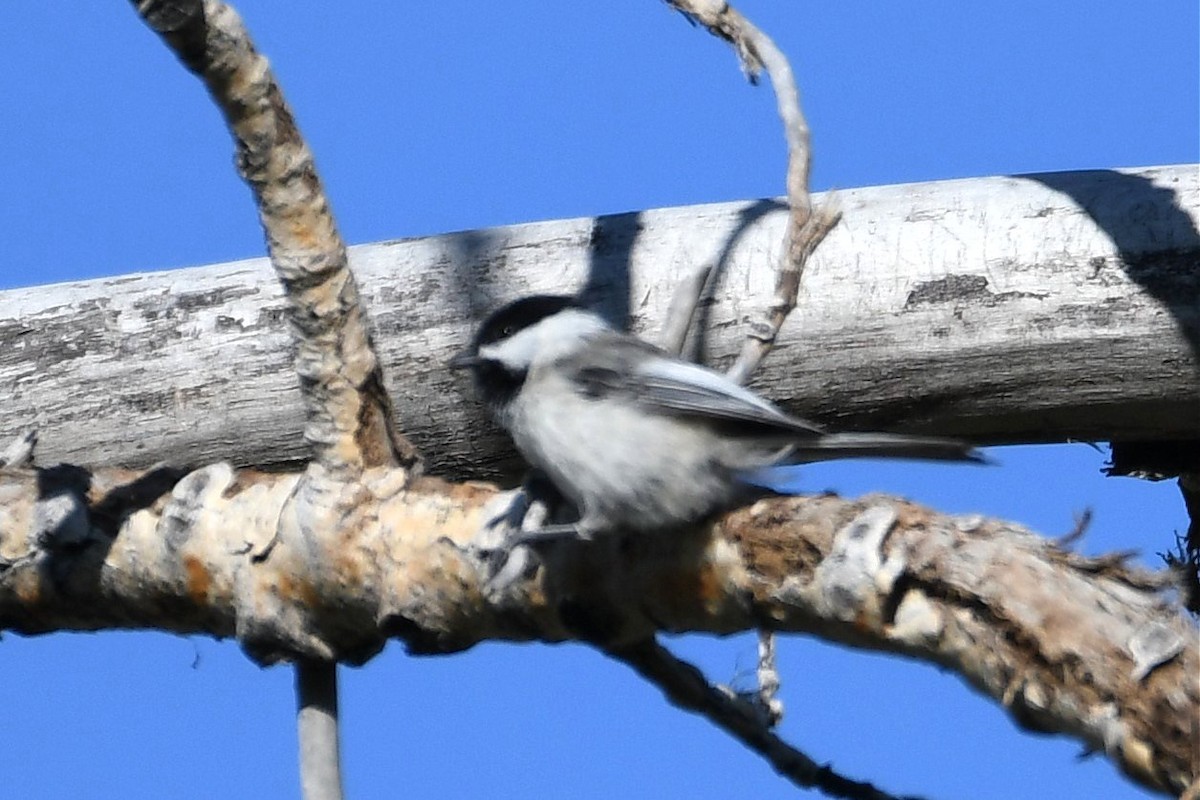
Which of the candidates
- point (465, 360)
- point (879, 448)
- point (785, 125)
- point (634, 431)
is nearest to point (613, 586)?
point (634, 431)

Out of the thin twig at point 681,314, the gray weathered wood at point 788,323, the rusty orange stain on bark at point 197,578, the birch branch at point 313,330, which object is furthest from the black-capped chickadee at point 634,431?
the rusty orange stain on bark at point 197,578

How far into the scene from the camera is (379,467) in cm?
261

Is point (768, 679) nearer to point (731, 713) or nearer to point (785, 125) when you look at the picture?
point (731, 713)

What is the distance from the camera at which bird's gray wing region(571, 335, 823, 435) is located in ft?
8.13

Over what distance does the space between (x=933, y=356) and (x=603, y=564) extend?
1.06 m

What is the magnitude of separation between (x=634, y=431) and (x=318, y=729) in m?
0.69

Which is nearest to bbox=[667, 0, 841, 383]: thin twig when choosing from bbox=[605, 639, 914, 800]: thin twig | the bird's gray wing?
the bird's gray wing

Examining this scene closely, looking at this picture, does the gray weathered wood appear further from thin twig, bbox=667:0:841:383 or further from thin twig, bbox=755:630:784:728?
thin twig, bbox=755:630:784:728

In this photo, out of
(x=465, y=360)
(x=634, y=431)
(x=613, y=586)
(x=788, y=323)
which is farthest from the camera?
(x=788, y=323)

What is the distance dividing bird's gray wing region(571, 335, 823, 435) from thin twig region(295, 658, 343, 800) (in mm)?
648

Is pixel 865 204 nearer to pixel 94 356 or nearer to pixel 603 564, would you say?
pixel 603 564

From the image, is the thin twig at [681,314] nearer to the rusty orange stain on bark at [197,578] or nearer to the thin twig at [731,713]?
the thin twig at [731,713]

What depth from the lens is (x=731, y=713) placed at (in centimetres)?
252

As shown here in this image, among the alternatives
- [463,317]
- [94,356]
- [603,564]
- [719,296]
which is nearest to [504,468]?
[463,317]
